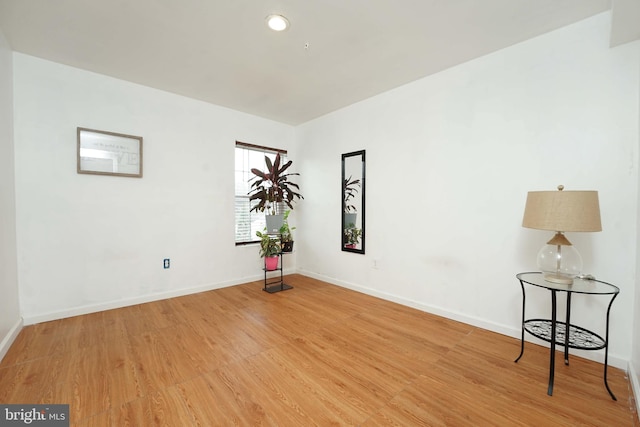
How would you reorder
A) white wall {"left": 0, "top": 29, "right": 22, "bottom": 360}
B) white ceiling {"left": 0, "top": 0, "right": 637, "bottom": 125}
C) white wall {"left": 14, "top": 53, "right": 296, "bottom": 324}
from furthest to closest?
white wall {"left": 14, "top": 53, "right": 296, "bottom": 324} → white wall {"left": 0, "top": 29, "right": 22, "bottom": 360} → white ceiling {"left": 0, "top": 0, "right": 637, "bottom": 125}

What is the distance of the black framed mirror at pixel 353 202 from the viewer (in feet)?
12.7

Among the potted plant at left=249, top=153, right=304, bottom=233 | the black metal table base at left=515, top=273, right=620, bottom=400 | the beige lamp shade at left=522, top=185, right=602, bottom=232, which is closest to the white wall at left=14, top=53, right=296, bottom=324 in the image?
the potted plant at left=249, top=153, right=304, bottom=233

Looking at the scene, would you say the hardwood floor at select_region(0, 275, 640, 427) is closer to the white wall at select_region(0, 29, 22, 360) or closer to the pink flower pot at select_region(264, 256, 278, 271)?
the white wall at select_region(0, 29, 22, 360)

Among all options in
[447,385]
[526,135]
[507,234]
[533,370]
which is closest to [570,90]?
[526,135]

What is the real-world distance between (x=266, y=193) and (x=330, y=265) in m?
1.53

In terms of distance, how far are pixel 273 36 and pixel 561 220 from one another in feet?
8.56

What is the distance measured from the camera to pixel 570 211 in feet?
5.74

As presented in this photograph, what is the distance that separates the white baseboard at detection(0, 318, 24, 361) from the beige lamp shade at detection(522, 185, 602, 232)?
13.5ft

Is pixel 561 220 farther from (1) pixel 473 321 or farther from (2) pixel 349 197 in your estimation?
(2) pixel 349 197

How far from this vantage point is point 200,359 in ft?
7.14

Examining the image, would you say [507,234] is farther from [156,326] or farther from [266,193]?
[156,326]

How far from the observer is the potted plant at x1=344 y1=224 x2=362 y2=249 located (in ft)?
13.0

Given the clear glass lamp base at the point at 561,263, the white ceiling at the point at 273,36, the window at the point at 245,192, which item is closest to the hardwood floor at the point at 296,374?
the clear glass lamp base at the point at 561,263

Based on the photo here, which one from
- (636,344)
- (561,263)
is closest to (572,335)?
(636,344)
